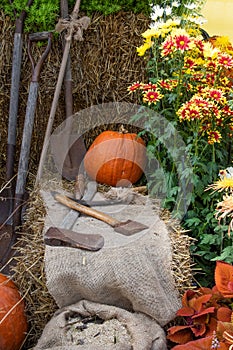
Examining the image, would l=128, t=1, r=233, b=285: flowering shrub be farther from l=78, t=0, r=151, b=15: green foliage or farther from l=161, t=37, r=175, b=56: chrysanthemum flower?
l=78, t=0, r=151, b=15: green foliage

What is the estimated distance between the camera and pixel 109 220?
7.61 ft

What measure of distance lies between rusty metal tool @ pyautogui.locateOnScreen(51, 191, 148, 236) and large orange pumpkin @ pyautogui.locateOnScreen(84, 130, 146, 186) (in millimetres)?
441

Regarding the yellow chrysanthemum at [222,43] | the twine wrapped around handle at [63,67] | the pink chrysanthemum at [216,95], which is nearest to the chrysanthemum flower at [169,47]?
the pink chrysanthemum at [216,95]

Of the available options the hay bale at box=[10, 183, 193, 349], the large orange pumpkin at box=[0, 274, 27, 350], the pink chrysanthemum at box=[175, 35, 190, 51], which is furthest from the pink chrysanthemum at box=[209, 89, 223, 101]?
the large orange pumpkin at box=[0, 274, 27, 350]

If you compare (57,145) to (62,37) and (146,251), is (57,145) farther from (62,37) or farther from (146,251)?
(146,251)

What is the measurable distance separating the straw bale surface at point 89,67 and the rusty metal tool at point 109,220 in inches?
33.2

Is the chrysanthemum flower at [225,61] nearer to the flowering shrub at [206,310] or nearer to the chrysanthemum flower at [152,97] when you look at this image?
the chrysanthemum flower at [152,97]

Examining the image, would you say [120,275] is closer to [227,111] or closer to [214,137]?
[214,137]

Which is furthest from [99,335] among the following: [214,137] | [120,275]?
[214,137]

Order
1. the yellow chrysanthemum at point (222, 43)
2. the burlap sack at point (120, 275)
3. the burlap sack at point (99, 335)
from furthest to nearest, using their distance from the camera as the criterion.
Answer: the yellow chrysanthemum at point (222, 43)
the burlap sack at point (120, 275)
the burlap sack at point (99, 335)

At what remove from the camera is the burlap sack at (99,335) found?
1777 millimetres

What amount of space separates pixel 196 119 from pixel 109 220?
64cm

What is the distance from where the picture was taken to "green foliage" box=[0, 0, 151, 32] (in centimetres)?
296

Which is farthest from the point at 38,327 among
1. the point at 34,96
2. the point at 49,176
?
the point at 34,96
